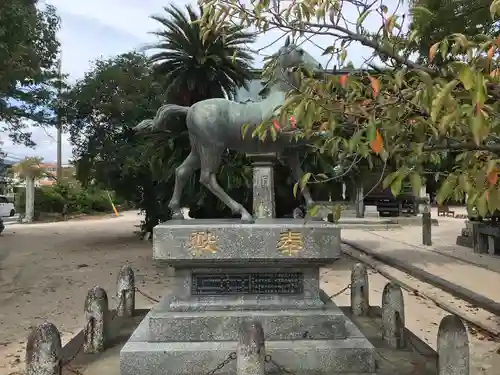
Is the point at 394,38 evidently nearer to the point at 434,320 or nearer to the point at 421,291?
the point at 434,320

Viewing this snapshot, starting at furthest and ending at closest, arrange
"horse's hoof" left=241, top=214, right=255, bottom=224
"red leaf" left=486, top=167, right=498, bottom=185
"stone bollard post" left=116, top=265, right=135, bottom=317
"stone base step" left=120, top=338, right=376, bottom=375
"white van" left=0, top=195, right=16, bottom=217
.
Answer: "white van" left=0, top=195, right=16, bottom=217, "stone bollard post" left=116, top=265, right=135, bottom=317, "horse's hoof" left=241, top=214, right=255, bottom=224, "stone base step" left=120, top=338, right=376, bottom=375, "red leaf" left=486, top=167, right=498, bottom=185

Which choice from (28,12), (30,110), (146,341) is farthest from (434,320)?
(30,110)

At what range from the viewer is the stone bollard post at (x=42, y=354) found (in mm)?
3504

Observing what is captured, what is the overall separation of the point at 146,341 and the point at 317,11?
2887mm

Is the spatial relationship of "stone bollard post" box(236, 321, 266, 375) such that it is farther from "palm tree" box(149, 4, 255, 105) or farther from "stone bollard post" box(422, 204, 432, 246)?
"stone bollard post" box(422, 204, 432, 246)

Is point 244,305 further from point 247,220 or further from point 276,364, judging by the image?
point 247,220

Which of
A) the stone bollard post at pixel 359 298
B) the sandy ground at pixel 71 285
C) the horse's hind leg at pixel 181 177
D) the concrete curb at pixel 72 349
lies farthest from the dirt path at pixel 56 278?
the stone bollard post at pixel 359 298

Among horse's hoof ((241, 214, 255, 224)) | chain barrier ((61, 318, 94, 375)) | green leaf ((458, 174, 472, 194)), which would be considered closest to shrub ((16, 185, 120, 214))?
chain barrier ((61, 318, 94, 375))

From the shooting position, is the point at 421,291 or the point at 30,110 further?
the point at 30,110

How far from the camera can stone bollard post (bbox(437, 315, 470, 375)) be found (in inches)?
141

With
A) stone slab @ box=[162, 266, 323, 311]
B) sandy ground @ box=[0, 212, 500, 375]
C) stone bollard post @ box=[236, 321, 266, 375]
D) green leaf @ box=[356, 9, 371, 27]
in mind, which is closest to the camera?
green leaf @ box=[356, 9, 371, 27]

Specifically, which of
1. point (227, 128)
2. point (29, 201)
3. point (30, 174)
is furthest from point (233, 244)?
point (30, 174)

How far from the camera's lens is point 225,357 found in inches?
153

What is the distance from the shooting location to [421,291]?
28.8 feet
